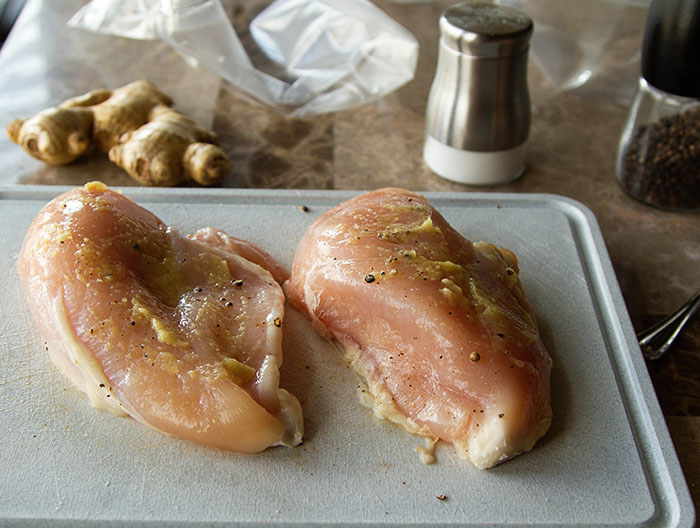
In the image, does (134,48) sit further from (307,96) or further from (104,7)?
(307,96)

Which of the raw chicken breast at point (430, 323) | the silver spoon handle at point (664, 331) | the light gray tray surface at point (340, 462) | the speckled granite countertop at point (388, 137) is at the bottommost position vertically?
the speckled granite countertop at point (388, 137)

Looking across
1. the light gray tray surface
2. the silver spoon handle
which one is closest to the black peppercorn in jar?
the silver spoon handle

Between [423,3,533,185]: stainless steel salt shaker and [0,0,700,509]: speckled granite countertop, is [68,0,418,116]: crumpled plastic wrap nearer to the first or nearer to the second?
[0,0,700,509]: speckled granite countertop

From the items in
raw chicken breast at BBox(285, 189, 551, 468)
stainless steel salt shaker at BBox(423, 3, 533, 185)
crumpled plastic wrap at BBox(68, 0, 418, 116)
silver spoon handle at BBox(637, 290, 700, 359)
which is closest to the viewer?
raw chicken breast at BBox(285, 189, 551, 468)

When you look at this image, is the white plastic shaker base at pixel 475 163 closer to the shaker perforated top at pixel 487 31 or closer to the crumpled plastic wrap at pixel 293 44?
the shaker perforated top at pixel 487 31

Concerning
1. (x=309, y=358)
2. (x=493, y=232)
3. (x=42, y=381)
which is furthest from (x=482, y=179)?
(x=42, y=381)

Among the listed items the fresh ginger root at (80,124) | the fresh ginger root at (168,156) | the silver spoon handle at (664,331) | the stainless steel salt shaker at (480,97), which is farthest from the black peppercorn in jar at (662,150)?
the fresh ginger root at (80,124)
